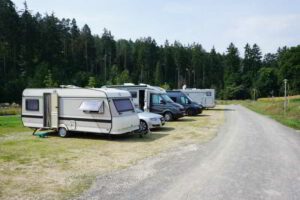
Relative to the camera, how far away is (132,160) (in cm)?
1058

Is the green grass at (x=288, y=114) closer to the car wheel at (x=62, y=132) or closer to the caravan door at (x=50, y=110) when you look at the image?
the car wheel at (x=62, y=132)

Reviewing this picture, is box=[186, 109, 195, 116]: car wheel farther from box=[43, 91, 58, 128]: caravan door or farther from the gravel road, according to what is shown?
the gravel road

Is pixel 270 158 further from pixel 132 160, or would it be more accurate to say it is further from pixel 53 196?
pixel 53 196

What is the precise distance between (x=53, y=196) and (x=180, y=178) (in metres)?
3.01

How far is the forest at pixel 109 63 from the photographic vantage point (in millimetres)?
67838

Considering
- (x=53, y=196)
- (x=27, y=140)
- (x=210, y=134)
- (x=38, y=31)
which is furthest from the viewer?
(x=38, y=31)

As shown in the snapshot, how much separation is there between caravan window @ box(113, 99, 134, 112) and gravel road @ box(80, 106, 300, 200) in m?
3.52

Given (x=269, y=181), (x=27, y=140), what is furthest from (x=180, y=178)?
(x=27, y=140)

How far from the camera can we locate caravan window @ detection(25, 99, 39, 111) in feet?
54.3

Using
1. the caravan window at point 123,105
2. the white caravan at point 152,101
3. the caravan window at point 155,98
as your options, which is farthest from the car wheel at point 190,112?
the caravan window at point 123,105

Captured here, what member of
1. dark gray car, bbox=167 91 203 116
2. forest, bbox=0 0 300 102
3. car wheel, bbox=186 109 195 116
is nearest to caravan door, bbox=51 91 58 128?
dark gray car, bbox=167 91 203 116

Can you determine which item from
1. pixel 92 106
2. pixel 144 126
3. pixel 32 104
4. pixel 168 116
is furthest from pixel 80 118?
pixel 168 116

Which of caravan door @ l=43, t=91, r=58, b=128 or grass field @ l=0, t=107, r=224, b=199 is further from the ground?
caravan door @ l=43, t=91, r=58, b=128

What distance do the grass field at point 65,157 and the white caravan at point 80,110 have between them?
1.96ft
